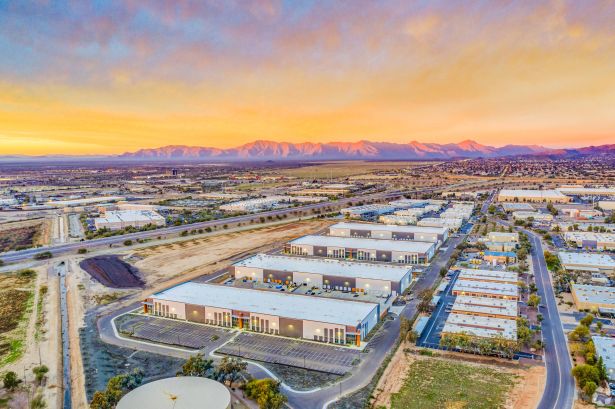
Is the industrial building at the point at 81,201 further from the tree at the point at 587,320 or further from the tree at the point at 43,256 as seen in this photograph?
the tree at the point at 587,320

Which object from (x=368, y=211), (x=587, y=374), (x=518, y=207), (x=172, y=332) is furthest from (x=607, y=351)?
(x=518, y=207)

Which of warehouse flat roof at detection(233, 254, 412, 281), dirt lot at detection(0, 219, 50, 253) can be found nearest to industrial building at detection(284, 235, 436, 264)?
warehouse flat roof at detection(233, 254, 412, 281)

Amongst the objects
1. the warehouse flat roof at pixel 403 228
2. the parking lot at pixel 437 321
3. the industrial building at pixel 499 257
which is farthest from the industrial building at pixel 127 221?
the parking lot at pixel 437 321

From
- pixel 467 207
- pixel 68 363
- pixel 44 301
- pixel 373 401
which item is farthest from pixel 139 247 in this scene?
pixel 467 207

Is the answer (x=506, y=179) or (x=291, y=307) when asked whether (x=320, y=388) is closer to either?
(x=291, y=307)

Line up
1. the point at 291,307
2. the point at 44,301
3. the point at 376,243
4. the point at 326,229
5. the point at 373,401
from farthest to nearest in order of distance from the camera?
the point at 326,229
the point at 376,243
the point at 44,301
the point at 291,307
the point at 373,401

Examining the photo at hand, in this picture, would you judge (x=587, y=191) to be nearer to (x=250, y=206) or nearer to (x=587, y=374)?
(x=250, y=206)

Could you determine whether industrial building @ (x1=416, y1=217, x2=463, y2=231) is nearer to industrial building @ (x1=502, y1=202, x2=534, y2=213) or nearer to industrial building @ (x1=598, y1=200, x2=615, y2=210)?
industrial building @ (x1=502, y1=202, x2=534, y2=213)
